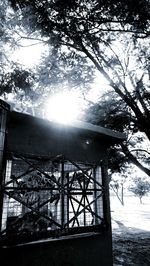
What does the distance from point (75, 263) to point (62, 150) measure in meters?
2.85

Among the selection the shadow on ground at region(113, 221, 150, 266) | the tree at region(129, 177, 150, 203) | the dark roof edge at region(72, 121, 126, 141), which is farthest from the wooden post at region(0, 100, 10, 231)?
the tree at region(129, 177, 150, 203)

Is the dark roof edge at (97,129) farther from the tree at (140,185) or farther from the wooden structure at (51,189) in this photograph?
the tree at (140,185)

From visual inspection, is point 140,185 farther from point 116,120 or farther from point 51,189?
point 51,189

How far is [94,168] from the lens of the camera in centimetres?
645

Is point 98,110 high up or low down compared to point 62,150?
up

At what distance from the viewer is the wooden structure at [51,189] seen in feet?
14.6

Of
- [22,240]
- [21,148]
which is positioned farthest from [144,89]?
[22,240]

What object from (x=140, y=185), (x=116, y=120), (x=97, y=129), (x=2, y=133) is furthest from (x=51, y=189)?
(x=140, y=185)

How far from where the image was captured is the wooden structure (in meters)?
4.46

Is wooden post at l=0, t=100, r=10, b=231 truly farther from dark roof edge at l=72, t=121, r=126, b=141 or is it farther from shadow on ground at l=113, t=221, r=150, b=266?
shadow on ground at l=113, t=221, r=150, b=266

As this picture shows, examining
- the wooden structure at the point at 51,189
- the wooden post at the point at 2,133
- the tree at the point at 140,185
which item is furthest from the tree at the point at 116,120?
the tree at the point at 140,185

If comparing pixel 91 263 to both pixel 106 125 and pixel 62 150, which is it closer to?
pixel 62 150

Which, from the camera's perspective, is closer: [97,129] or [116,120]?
[97,129]

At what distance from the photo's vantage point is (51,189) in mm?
4945
